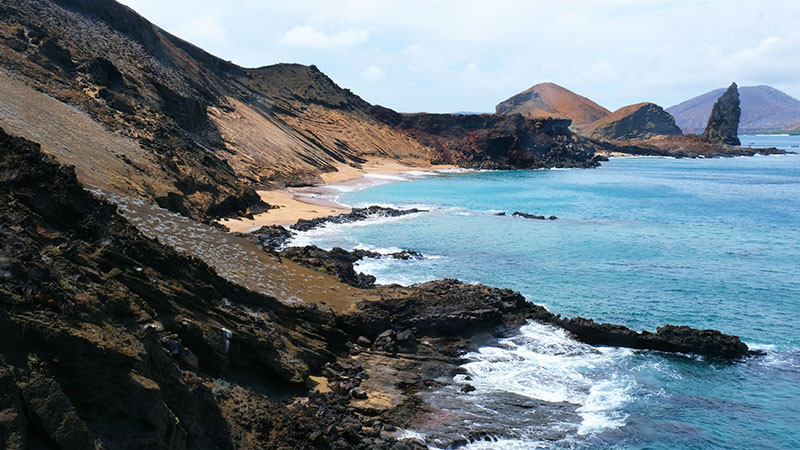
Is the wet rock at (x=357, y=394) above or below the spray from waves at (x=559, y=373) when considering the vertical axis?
above

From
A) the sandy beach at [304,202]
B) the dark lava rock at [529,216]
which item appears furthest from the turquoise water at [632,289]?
the sandy beach at [304,202]

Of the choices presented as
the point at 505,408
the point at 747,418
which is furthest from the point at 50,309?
the point at 747,418

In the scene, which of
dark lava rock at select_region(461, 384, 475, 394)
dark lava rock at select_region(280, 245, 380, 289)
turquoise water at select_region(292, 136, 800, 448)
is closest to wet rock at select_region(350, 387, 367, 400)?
turquoise water at select_region(292, 136, 800, 448)

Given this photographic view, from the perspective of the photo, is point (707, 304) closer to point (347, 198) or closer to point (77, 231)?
point (77, 231)

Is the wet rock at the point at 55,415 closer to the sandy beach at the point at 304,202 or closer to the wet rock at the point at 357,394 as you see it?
the wet rock at the point at 357,394

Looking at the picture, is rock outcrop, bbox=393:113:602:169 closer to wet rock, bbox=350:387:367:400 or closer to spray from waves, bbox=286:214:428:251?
spray from waves, bbox=286:214:428:251

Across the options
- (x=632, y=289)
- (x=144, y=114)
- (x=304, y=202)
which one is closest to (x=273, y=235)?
(x=144, y=114)

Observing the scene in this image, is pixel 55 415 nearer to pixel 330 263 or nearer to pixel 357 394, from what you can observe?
pixel 357 394
